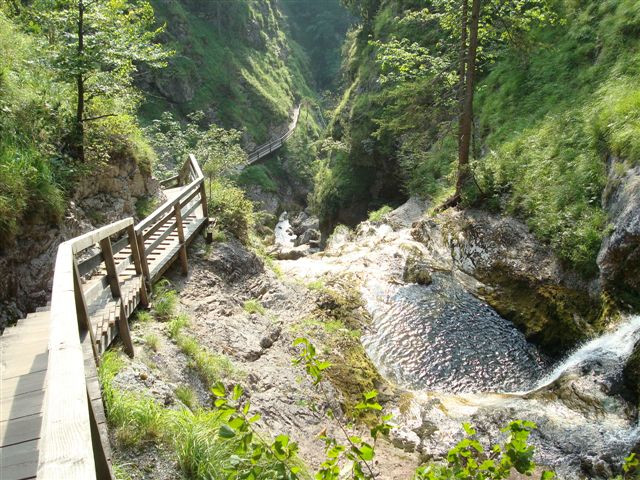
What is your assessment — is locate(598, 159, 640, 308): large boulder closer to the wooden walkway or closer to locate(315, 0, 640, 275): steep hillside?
locate(315, 0, 640, 275): steep hillside

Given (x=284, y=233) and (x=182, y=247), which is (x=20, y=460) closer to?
(x=182, y=247)

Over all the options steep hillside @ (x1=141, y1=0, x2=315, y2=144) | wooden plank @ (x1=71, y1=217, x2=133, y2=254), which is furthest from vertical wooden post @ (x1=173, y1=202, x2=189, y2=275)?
steep hillside @ (x1=141, y1=0, x2=315, y2=144)

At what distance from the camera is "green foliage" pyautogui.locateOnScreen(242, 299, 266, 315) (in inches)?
333

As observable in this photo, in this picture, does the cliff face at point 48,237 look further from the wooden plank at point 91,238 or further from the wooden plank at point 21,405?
the wooden plank at point 21,405

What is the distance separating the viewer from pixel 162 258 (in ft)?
25.8

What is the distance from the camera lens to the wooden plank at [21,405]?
2902 millimetres

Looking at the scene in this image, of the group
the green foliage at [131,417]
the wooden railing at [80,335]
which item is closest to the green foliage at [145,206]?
the wooden railing at [80,335]

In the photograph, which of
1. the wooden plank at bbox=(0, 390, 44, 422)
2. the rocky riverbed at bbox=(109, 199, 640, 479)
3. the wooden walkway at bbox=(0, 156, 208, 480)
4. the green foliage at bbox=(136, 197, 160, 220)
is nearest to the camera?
the wooden walkway at bbox=(0, 156, 208, 480)

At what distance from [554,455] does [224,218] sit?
8507mm

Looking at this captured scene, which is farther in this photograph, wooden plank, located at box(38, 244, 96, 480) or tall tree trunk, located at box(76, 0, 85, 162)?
tall tree trunk, located at box(76, 0, 85, 162)

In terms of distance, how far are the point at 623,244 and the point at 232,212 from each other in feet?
28.8

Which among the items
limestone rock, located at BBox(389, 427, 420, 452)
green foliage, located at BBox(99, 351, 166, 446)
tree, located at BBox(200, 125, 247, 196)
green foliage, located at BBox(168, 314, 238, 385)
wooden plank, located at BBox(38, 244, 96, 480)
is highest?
tree, located at BBox(200, 125, 247, 196)

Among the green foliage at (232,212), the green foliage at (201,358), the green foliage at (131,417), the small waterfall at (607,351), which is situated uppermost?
the green foliage at (232,212)

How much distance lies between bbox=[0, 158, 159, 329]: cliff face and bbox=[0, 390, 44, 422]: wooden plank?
9.33 feet
